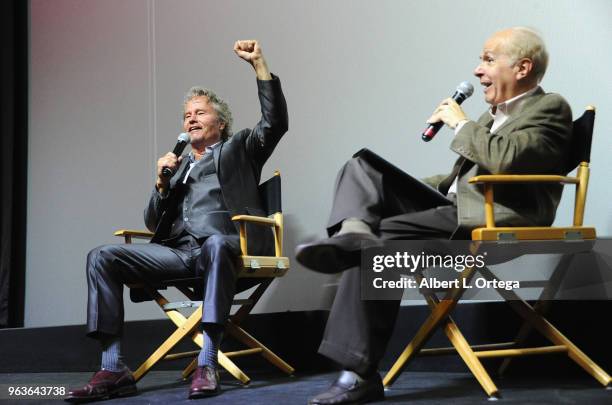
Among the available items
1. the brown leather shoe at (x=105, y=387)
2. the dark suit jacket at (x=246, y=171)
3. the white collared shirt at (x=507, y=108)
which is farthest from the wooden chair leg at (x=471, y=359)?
the brown leather shoe at (x=105, y=387)

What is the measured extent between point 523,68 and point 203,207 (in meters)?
1.40

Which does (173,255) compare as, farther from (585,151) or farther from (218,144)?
(585,151)

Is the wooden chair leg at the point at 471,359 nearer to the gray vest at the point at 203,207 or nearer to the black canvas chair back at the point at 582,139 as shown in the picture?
the black canvas chair back at the point at 582,139

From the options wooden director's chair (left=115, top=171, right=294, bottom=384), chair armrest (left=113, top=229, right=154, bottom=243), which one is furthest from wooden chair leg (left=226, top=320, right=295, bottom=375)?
chair armrest (left=113, top=229, right=154, bottom=243)

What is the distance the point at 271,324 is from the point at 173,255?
2.51ft

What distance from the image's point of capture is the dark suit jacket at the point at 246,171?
9.51 feet

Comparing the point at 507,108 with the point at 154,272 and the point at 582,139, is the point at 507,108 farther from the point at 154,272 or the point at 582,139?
the point at 154,272

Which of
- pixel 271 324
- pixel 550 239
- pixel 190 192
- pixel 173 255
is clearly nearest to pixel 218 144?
pixel 190 192

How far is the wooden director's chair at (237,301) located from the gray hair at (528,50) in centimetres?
111

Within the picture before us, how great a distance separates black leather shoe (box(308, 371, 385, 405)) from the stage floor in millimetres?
79

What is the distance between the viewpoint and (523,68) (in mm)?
2428

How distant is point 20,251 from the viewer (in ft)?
13.8

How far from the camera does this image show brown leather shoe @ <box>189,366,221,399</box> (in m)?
2.41

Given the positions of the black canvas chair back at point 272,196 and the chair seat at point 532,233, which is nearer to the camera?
the chair seat at point 532,233
